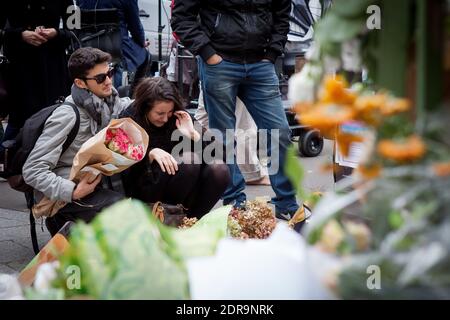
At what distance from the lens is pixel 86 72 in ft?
11.0

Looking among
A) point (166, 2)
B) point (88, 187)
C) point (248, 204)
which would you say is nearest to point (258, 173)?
point (248, 204)

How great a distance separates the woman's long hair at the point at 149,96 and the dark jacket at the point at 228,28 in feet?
1.67

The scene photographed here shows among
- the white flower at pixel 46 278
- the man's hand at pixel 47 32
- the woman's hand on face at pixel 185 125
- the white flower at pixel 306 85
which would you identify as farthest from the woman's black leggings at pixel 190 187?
the white flower at pixel 306 85

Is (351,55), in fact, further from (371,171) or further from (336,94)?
(371,171)

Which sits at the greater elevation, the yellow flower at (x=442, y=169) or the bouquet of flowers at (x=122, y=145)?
the yellow flower at (x=442, y=169)

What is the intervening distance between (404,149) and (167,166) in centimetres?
246

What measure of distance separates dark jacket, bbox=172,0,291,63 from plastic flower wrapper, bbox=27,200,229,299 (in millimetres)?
2764

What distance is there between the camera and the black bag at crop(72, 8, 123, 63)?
198 inches

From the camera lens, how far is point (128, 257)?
1.08m

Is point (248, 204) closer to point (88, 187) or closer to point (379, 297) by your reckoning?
point (88, 187)

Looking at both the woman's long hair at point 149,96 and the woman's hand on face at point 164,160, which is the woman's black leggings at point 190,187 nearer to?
the woman's hand on face at point 164,160

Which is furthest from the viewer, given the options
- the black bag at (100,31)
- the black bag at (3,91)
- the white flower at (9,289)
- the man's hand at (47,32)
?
the black bag at (100,31)

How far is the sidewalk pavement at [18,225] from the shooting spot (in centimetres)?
351
